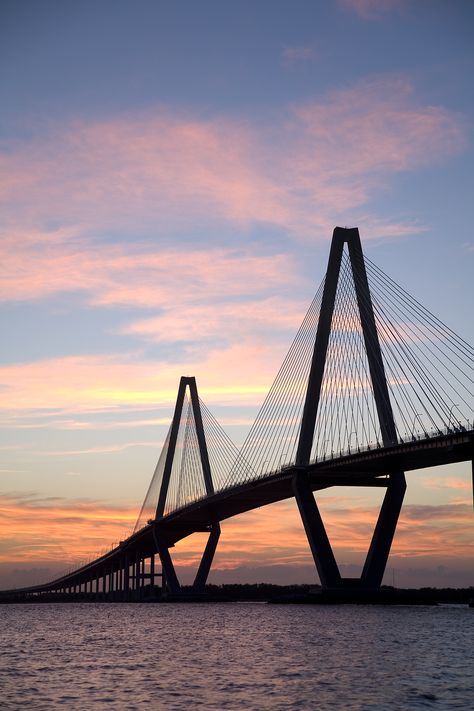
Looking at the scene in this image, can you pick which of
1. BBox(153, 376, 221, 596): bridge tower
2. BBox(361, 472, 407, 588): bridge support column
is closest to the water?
BBox(361, 472, 407, 588): bridge support column

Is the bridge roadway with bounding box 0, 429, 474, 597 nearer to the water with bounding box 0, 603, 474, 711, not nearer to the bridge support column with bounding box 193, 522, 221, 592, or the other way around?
the bridge support column with bounding box 193, 522, 221, 592

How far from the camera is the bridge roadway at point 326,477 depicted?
5856cm

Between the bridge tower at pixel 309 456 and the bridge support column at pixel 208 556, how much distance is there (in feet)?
148

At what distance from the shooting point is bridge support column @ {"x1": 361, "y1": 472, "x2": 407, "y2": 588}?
2532 inches

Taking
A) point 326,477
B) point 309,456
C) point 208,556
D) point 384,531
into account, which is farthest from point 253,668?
point 208,556

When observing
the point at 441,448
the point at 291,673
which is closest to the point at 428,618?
the point at 441,448

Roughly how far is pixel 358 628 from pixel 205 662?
1493 cm

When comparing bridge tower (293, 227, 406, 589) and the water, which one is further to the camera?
bridge tower (293, 227, 406, 589)

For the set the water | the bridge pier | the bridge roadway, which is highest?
the bridge roadway

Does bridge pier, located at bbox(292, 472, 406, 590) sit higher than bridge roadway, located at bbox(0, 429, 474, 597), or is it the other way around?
bridge roadway, located at bbox(0, 429, 474, 597)

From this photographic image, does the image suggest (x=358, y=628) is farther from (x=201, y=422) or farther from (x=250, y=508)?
(x=201, y=422)

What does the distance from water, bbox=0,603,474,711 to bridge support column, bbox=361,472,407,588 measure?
9.79m

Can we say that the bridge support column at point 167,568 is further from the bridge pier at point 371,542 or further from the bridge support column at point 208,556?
the bridge pier at point 371,542

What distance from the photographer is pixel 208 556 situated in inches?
4466
